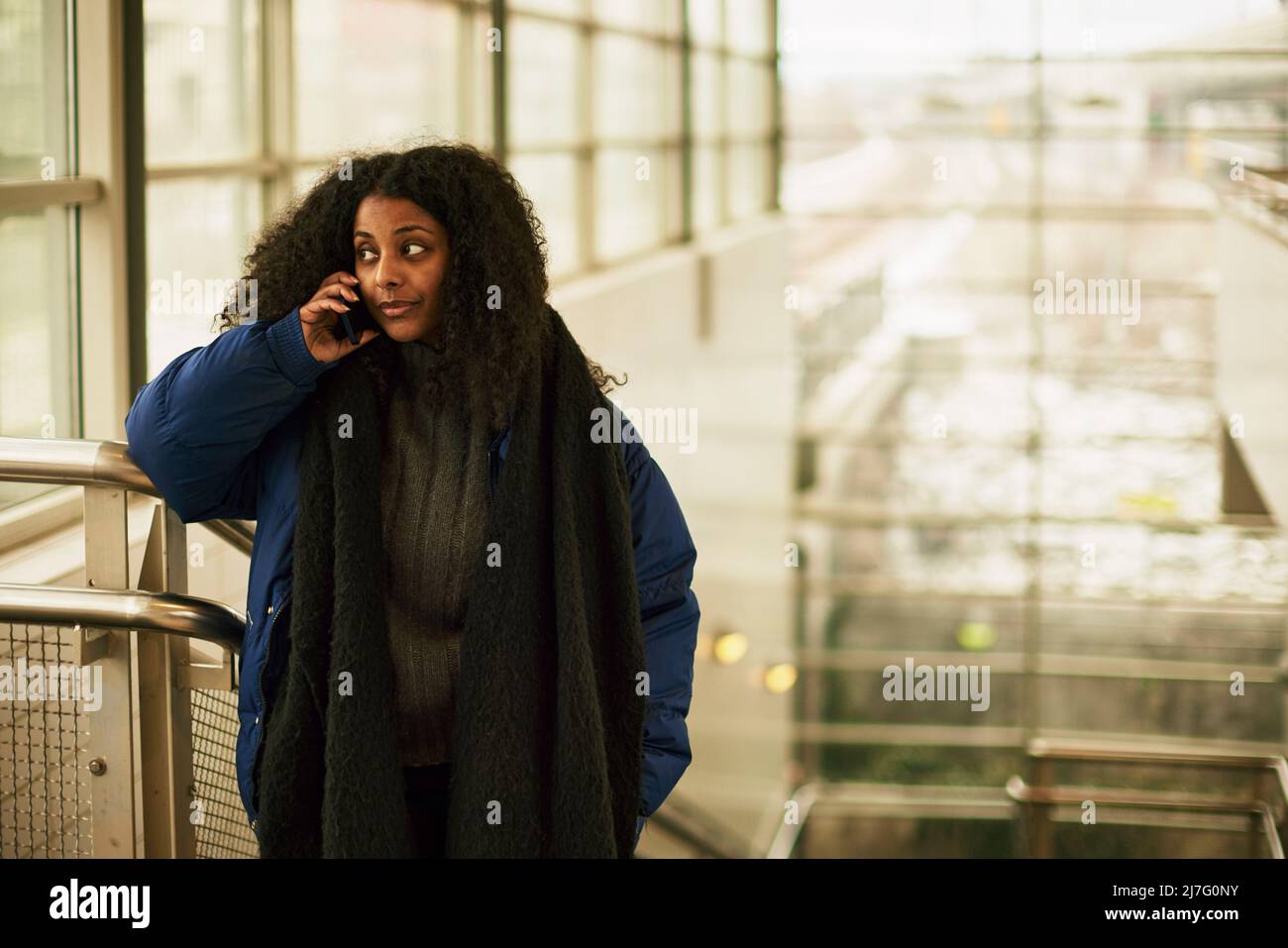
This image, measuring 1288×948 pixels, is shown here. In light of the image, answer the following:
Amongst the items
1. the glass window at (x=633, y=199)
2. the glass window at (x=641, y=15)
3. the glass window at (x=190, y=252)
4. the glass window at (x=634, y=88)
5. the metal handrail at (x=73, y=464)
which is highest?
the glass window at (x=641, y=15)

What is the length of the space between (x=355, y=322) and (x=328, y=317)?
0.16ft

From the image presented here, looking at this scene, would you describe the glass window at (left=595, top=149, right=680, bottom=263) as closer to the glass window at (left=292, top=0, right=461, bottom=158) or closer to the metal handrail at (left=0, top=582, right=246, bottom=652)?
the glass window at (left=292, top=0, right=461, bottom=158)

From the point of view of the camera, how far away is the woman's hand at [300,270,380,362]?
1.87m

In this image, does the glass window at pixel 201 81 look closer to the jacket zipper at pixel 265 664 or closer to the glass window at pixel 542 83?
the glass window at pixel 542 83

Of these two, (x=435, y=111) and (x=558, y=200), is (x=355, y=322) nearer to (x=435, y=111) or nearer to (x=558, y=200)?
(x=435, y=111)

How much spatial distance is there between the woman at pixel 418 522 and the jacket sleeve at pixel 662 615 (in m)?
0.04

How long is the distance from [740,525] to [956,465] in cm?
197

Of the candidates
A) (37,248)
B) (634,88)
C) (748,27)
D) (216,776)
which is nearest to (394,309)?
(216,776)

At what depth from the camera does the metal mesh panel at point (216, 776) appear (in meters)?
2.32

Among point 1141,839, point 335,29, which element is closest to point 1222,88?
point 1141,839

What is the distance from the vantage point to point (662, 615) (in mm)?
2088

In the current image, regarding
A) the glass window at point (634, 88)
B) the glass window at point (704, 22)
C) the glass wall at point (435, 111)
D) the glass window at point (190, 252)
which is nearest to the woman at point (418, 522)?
the glass wall at point (435, 111)

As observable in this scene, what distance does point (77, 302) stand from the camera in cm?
446

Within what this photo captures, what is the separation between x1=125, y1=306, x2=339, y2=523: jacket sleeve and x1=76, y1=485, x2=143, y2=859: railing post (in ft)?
0.88
